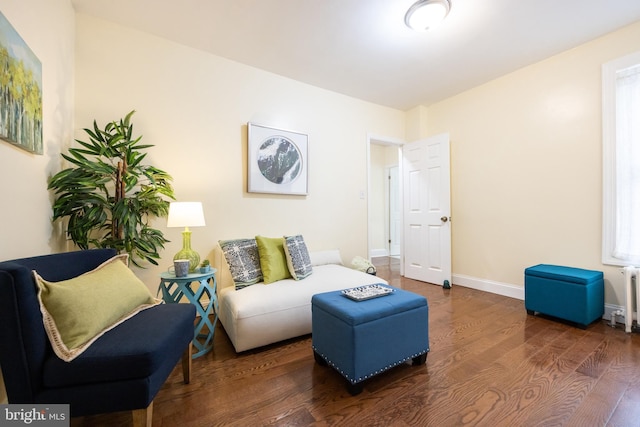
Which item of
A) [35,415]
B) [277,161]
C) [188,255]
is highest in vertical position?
[277,161]

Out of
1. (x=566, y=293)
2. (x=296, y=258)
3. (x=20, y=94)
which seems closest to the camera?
(x=20, y=94)

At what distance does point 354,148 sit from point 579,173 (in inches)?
94.6

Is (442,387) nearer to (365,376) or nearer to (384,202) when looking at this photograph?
(365,376)

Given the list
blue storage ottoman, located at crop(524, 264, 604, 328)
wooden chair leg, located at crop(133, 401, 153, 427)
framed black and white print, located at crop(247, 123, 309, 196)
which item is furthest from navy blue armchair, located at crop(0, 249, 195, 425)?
blue storage ottoman, located at crop(524, 264, 604, 328)

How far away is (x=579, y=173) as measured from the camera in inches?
101

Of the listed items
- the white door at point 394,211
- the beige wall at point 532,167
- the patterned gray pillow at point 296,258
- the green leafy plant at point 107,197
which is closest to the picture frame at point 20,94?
the green leafy plant at point 107,197

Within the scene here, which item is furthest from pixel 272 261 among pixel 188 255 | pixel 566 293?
pixel 566 293

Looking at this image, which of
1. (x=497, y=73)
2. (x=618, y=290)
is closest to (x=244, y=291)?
(x=618, y=290)

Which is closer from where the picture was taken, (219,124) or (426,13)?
(426,13)

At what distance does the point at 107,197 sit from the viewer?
1938mm

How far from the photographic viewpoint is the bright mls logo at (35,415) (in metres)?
0.93

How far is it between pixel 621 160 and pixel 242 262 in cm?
348

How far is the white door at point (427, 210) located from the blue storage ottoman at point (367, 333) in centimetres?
212

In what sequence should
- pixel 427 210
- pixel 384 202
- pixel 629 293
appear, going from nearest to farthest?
1. pixel 629 293
2. pixel 427 210
3. pixel 384 202
